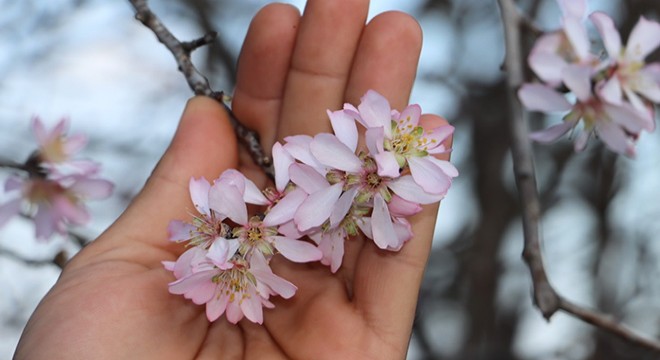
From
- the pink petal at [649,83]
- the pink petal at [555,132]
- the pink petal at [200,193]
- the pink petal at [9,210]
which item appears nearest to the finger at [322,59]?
the pink petal at [200,193]

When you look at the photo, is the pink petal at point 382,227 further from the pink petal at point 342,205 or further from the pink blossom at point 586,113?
the pink blossom at point 586,113

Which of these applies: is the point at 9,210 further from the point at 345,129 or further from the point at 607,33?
the point at 607,33

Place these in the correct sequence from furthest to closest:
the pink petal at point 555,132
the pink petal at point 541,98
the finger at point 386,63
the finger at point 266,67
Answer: the finger at point 266,67 → the finger at point 386,63 → the pink petal at point 555,132 → the pink petal at point 541,98

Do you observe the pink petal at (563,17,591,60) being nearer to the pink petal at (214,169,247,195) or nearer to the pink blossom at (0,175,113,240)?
the pink petal at (214,169,247,195)

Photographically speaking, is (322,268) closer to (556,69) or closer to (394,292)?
(394,292)

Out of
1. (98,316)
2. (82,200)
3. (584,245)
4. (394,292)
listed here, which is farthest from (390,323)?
(584,245)

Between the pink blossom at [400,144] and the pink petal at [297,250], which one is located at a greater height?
the pink blossom at [400,144]
